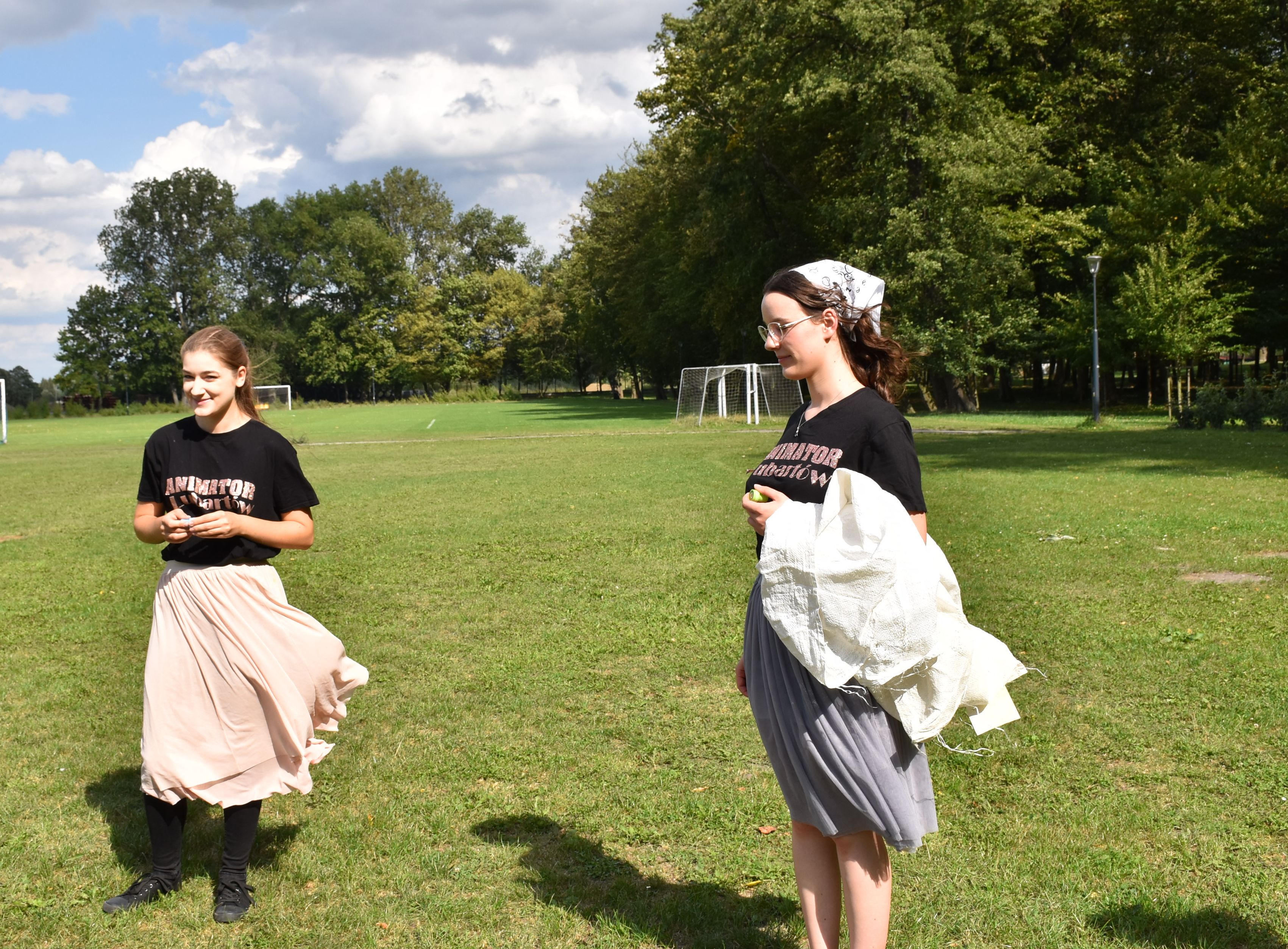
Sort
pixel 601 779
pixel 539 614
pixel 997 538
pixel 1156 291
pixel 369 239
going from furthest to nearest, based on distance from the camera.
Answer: pixel 369 239, pixel 1156 291, pixel 997 538, pixel 539 614, pixel 601 779

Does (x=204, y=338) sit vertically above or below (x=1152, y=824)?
above

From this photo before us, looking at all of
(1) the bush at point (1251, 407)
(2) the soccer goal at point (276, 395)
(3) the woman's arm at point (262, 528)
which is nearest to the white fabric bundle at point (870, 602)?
(3) the woman's arm at point (262, 528)

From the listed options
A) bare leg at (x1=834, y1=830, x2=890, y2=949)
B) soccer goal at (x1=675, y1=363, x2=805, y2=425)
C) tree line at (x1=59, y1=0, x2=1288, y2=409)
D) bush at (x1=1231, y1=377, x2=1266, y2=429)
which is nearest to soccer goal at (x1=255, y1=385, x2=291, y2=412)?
tree line at (x1=59, y1=0, x2=1288, y2=409)

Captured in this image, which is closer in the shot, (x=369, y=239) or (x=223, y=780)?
(x=223, y=780)

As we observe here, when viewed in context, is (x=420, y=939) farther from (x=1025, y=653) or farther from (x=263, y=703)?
(x=1025, y=653)

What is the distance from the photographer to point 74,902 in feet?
13.3

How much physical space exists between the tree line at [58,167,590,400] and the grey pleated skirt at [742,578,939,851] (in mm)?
89691

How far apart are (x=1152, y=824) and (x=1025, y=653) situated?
2.64 m

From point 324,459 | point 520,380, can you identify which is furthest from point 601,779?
point 520,380

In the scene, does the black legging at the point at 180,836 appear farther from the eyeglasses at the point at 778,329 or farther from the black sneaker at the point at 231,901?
the eyeglasses at the point at 778,329

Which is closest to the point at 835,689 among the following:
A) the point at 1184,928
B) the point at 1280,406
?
the point at 1184,928

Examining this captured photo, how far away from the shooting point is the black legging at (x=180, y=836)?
3.93m

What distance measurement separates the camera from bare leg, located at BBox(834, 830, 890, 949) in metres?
2.91

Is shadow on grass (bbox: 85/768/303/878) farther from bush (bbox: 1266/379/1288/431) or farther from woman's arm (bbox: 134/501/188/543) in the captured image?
bush (bbox: 1266/379/1288/431)
